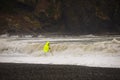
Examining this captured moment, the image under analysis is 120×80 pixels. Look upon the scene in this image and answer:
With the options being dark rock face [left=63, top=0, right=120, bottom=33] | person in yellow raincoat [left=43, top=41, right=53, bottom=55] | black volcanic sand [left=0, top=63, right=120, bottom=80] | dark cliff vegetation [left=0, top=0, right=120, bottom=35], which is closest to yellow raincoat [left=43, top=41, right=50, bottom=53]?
person in yellow raincoat [left=43, top=41, right=53, bottom=55]

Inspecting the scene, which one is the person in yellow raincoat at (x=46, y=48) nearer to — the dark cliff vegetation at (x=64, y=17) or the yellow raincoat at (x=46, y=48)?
the yellow raincoat at (x=46, y=48)

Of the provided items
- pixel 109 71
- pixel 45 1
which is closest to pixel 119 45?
pixel 109 71

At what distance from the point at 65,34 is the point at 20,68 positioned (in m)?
5.53

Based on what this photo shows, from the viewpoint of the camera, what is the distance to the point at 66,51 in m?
10.7

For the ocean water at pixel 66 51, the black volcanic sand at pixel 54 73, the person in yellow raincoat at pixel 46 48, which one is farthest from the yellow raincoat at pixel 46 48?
the black volcanic sand at pixel 54 73

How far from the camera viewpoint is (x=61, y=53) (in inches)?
419

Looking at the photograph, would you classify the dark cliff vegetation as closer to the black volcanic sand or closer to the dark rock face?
the dark rock face

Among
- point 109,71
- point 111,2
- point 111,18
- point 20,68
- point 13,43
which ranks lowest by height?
point 109,71

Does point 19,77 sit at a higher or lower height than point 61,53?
lower

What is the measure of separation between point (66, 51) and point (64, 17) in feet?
10.9

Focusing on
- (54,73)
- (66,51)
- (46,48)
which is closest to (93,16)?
(66,51)

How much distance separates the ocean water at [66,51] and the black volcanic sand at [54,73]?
1265 mm

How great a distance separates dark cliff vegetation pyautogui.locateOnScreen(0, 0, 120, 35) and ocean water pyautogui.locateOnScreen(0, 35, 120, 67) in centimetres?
76

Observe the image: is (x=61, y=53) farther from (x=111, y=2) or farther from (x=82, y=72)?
(x=111, y=2)
